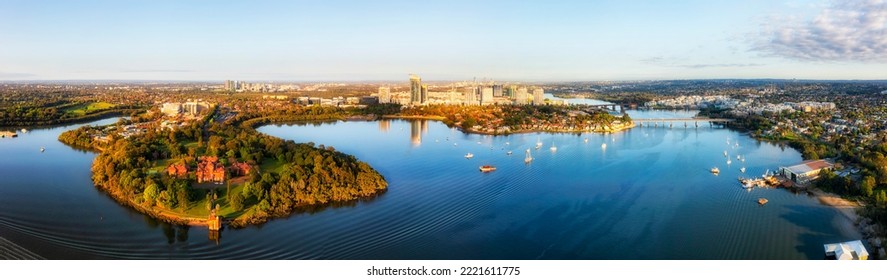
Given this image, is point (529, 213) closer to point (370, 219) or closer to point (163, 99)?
point (370, 219)

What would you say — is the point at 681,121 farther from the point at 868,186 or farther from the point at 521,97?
the point at 868,186

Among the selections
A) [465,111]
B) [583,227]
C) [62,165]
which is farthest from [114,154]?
[465,111]

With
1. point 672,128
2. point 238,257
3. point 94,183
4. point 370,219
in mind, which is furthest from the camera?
point 672,128

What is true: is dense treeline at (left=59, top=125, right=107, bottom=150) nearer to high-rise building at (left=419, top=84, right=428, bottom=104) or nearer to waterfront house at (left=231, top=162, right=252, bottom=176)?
waterfront house at (left=231, top=162, right=252, bottom=176)

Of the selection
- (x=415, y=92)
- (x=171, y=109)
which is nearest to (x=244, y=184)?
(x=171, y=109)

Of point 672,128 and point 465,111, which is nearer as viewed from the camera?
point 672,128

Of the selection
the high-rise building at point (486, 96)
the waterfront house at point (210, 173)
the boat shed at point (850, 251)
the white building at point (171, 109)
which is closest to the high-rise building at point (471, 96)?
the high-rise building at point (486, 96)

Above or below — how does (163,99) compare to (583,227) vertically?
above
